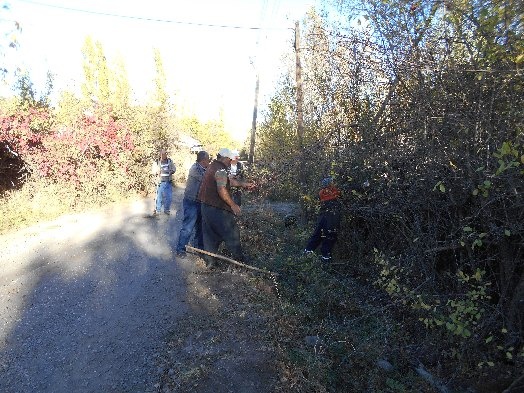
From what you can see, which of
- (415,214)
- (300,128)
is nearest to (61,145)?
(300,128)

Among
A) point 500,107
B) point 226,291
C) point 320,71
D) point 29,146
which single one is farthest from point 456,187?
point 29,146

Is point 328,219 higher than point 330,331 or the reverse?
higher

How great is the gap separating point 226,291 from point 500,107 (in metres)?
3.78

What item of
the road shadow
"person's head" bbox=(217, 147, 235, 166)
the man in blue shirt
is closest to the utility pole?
the road shadow

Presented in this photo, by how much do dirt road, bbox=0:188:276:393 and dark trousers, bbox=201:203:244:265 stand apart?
14.6 inches

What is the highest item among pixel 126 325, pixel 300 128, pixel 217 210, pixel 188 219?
pixel 300 128

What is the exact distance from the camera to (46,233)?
9594 millimetres

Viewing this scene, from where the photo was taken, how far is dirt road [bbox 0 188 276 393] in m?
3.83

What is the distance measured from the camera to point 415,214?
4.93 meters

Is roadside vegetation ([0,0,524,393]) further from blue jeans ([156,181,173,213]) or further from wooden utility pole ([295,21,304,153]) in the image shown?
blue jeans ([156,181,173,213])

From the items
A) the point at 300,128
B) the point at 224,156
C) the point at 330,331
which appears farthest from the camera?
the point at 300,128

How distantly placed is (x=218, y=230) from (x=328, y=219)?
187cm

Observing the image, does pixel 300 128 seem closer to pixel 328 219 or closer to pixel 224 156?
pixel 328 219

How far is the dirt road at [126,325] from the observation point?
383 cm
